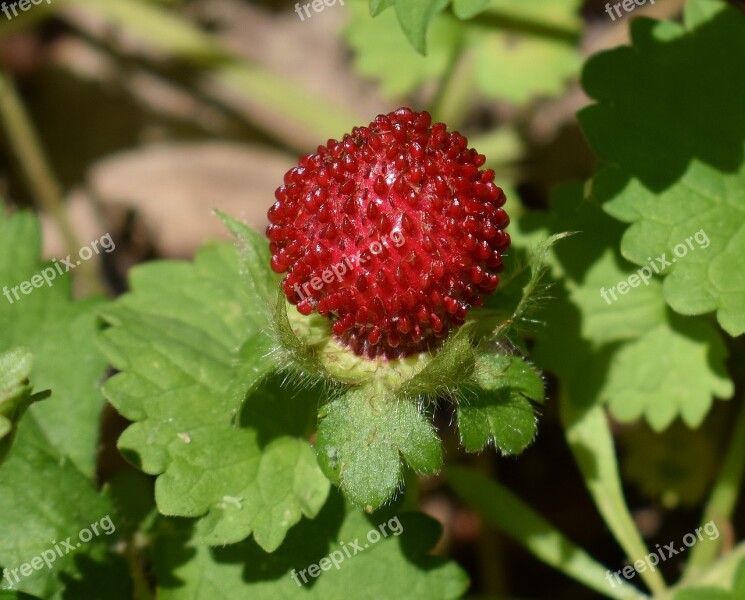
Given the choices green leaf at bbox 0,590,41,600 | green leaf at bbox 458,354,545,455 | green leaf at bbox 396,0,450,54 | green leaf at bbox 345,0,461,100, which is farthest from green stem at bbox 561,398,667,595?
green leaf at bbox 345,0,461,100

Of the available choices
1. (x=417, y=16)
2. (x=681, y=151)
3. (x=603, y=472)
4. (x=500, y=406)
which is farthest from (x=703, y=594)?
(x=417, y=16)

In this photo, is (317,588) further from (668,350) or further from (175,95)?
(175,95)

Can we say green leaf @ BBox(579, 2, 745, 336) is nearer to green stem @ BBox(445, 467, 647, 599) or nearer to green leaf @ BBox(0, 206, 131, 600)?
green stem @ BBox(445, 467, 647, 599)

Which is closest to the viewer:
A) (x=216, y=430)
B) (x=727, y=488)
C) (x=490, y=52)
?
(x=216, y=430)

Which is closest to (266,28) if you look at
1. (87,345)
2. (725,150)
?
(87,345)

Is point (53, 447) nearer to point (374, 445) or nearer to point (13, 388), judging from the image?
point (13, 388)

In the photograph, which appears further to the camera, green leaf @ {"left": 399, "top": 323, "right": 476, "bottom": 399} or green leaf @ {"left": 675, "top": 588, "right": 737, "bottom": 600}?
green leaf @ {"left": 675, "top": 588, "right": 737, "bottom": 600}
